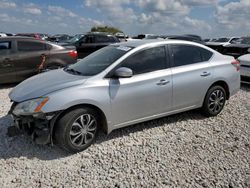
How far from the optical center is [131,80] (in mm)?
3479

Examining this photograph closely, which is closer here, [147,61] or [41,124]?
[41,124]

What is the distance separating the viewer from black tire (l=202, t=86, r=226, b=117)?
173 inches

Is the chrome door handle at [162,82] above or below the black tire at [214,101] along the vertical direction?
above

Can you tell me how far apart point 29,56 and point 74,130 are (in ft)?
15.0

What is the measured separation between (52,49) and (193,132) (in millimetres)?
5338

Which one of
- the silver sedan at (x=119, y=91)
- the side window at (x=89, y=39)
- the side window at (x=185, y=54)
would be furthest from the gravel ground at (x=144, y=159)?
the side window at (x=89, y=39)

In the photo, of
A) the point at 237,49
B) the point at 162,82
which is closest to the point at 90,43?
the point at 237,49

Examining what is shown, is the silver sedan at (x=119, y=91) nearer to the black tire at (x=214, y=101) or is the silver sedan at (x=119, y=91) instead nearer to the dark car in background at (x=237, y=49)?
the black tire at (x=214, y=101)

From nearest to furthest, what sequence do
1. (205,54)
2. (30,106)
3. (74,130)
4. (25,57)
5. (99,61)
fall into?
(30,106) → (74,130) → (99,61) → (205,54) → (25,57)

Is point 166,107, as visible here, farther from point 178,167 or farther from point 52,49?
point 52,49

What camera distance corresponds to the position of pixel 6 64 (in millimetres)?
6543

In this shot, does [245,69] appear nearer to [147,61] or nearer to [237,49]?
[237,49]

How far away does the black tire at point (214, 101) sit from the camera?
4.39 m

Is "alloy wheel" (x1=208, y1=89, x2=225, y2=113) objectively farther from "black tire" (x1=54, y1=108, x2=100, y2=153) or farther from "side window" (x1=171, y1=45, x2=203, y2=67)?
"black tire" (x1=54, y1=108, x2=100, y2=153)
